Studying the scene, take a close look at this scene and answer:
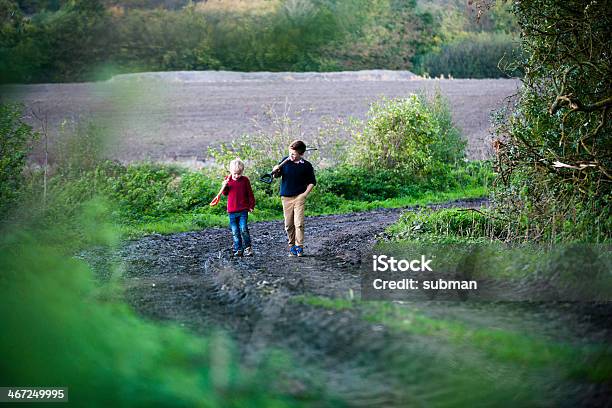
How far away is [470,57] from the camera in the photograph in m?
31.2

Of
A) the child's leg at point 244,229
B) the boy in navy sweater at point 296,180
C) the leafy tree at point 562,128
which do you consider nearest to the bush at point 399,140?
the leafy tree at point 562,128

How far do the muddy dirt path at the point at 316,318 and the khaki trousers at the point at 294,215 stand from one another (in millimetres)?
297

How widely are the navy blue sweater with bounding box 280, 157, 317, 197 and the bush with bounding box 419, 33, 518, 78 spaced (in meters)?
20.4

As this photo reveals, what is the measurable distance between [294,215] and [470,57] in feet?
74.3

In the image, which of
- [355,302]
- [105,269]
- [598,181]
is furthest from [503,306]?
[105,269]

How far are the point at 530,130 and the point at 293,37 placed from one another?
Answer: 1676cm

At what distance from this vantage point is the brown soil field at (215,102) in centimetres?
2262

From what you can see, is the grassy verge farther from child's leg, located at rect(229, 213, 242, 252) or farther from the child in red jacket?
the child in red jacket

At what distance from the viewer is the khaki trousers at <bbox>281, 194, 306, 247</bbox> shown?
32.6ft

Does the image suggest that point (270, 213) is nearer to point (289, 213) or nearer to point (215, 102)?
point (289, 213)

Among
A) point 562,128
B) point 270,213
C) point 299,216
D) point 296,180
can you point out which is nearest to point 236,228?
point 299,216

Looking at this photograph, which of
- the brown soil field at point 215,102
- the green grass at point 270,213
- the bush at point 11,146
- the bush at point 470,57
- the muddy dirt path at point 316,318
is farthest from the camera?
the bush at point 470,57

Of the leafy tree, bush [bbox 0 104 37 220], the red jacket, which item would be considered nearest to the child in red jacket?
the red jacket

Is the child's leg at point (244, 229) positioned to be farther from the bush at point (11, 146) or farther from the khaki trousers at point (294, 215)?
the bush at point (11, 146)
